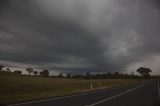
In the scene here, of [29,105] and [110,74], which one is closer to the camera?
[29,105]

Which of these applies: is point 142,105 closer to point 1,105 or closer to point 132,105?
point 132,105

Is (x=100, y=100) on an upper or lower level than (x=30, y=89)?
lower

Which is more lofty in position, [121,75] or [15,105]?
[121,75]

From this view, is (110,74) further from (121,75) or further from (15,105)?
(15,105)

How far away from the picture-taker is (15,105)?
14.1 meters

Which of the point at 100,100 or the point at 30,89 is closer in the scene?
the point at 100,100

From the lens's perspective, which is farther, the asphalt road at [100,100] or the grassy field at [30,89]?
the grassy field at [30,89]

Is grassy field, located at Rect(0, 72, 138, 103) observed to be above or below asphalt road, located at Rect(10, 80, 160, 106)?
above

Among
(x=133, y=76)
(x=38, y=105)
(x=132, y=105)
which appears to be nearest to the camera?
(x=38, y=105)

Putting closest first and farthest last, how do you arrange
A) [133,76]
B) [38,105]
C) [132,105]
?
[38,105] < [132,105] < [133,76]

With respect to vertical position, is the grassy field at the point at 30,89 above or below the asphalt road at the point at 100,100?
above

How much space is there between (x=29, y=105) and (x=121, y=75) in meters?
178

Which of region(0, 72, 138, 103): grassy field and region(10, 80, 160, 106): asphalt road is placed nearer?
region(10, 80, 160, 106): asphalt road

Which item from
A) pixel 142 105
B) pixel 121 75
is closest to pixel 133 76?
pixel 121 75
